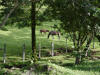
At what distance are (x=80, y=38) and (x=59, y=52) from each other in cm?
617

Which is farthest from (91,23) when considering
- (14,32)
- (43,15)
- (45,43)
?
(14,32)

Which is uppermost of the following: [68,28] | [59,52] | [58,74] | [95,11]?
[95,11]

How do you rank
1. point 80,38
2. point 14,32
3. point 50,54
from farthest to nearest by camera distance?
point 14,32
point 50,54
point 80,38

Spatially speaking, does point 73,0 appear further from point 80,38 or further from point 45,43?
point 45,43

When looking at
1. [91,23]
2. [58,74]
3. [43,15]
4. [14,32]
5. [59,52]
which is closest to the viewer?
[58,74]

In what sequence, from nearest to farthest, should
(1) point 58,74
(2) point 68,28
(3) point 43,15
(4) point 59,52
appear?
1. (1) point 58,74
2. (2) point 68,28
3. (3) point 43,15
4. (4) point 59,52

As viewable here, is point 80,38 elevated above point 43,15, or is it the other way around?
point 43,15

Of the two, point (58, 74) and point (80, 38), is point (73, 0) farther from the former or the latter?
point (80, 38)

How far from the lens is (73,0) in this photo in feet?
24.4

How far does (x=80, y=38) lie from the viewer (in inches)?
525

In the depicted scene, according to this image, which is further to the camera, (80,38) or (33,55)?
(80,38)

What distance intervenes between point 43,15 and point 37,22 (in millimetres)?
745

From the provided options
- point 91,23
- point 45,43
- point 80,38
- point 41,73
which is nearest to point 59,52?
point 45,43

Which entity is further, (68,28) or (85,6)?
(68,28)
